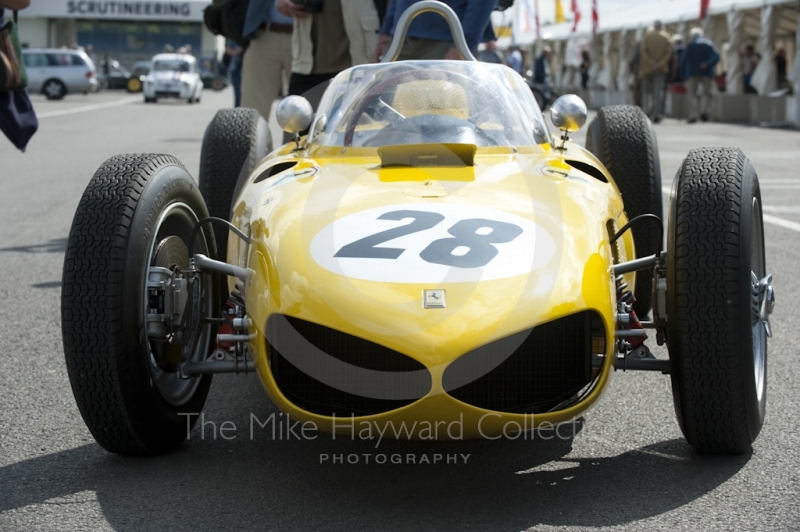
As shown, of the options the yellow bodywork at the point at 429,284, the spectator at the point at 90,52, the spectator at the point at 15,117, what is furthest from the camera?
the spectator at the point at 90,52

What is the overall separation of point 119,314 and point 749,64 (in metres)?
22.0

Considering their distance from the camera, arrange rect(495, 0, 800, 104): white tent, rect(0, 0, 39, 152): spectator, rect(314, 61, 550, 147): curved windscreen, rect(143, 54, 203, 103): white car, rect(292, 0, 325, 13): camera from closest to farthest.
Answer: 1. rect(314, 61, 550, 147): curved windscreen
2. rect(0, 0, 39, 152): spectator
3. rect(292, 0, 325, 13): camera
4. rect(495, 0, 800, 104): white tent
5. rect(143, 54, 203, 103): white car

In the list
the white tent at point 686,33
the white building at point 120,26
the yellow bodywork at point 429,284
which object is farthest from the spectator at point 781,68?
the white building at point 120,26

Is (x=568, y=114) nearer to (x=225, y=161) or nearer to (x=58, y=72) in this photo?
(x=225, y=161)

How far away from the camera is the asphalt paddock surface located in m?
2.90

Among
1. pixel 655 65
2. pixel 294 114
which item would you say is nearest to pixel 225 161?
pixel 294 114

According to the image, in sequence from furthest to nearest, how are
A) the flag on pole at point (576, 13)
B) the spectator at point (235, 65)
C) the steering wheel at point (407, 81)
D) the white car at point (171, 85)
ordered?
1. the white car at point (171, 85)
2. the flag on pole at point (576, 13)
3. the spectator at point (235, 65)
4. the steering wheel at point (407, 81)

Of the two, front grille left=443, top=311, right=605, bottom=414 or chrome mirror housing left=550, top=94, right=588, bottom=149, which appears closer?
front grille left=443, top=311, right=605, bottom=414

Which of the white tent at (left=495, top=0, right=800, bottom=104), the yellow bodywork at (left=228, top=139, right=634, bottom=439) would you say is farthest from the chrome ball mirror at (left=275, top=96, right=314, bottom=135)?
the white tent at (left=495, top=0, right=800, bottom=104)

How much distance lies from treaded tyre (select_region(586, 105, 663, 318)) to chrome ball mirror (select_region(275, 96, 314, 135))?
55.7 inches

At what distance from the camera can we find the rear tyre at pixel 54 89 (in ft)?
123

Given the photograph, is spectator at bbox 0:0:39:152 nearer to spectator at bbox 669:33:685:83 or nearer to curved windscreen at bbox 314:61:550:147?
curved windscreen at bbox 314:61:550:147

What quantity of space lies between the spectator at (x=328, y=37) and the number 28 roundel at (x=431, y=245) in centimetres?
389

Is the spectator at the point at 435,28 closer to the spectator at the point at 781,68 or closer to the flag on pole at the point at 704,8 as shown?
the spectator at the point at 781,68
